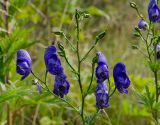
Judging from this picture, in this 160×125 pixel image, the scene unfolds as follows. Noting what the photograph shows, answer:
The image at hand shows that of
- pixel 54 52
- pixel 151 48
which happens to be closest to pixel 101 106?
pixel 54 52

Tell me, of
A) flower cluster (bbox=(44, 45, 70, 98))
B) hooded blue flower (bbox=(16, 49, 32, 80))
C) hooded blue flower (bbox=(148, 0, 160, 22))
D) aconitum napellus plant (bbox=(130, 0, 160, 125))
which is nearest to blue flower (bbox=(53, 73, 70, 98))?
flower cluster (bbox=(44, 45, 70, 98))

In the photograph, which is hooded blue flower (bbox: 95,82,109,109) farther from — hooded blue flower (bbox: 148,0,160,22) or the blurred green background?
hooded blue flower (bbox: 148,0,160,22)

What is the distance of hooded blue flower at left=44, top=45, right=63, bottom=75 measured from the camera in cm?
200

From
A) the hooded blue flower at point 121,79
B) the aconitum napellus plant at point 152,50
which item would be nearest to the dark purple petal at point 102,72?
the hooded blue flower at point 121,79

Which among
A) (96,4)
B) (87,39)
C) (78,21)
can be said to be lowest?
(78,21)

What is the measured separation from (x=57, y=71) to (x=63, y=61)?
0.46m

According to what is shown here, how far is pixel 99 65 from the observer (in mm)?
1926

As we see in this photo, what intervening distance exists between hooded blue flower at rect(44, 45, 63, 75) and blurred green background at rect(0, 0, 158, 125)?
0.07 metres

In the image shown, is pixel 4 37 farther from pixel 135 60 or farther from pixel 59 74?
pixel 135 60

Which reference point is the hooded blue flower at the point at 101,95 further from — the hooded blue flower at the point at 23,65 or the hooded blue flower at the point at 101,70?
the hooded blue flower at the point at 23,65

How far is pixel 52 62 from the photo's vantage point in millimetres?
2008

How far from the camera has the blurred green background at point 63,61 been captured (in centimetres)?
260

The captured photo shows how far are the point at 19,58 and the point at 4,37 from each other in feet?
2.01

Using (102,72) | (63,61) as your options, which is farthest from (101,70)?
(63,61)
